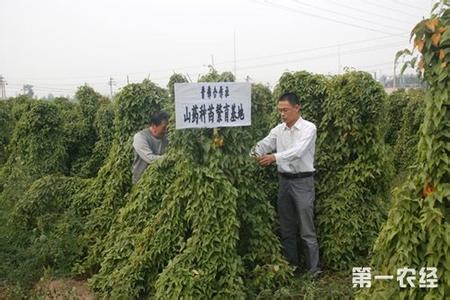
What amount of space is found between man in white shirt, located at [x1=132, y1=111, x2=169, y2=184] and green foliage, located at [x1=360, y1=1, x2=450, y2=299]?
10.0 feet

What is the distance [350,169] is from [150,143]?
2.28 meters

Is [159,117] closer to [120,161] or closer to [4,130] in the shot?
[120,161]

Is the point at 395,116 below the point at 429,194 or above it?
above

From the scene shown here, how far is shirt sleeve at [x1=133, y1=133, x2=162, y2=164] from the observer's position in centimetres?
535

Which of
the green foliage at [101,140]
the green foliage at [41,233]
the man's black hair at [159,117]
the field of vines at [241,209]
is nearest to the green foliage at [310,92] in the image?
the field of vines at [241,209]

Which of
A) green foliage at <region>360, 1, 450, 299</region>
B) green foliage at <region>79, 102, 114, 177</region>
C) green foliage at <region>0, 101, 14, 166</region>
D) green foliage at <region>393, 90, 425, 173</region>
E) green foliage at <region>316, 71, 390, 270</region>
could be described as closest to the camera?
green foliage at <region>360, 1, 450, 299</region>

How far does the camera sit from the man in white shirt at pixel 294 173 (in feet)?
14.8

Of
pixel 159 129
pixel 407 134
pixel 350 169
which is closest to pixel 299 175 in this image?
pixel 350 169

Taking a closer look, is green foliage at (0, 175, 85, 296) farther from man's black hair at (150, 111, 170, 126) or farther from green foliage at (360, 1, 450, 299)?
green foliage at (360, 1, 450, 299)

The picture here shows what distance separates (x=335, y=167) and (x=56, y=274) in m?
3.32

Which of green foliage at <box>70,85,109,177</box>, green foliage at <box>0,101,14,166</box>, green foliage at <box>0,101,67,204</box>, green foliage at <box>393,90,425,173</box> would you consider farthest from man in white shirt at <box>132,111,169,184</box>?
green foliage at <box>393,90,425,173</box>

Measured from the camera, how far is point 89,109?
983 cm

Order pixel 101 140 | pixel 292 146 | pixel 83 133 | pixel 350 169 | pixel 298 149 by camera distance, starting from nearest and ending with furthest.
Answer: pixel 298 149, pixel 292 146, pixel 350 169, pixel 101 140, pixel 83 133

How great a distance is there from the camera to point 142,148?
5.41 metres
